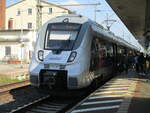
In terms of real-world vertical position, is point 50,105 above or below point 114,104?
below

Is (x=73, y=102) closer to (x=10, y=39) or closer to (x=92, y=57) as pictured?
(x=92, y=57)

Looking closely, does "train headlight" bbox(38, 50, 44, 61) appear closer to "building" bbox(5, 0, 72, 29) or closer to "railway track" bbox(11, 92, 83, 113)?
"railway track" bbox(11, 92, 83, 113)

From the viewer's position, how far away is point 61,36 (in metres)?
13.5

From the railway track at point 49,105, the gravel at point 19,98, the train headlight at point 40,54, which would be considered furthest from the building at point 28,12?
the train headlight at point 40,54

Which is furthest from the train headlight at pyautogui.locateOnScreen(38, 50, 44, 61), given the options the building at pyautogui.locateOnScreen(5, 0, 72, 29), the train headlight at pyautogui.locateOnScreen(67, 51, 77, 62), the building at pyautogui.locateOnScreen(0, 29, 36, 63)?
the building at pyautogui.locateOnScreen(5, 0, 72, 29)

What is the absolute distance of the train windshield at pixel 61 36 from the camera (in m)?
13.2

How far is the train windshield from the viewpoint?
13188mm

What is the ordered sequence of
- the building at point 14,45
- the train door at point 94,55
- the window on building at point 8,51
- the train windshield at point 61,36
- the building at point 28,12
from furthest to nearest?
the building at point 28,12 → the window on building at point 8,51 → the building at point 14,45 → the train door at point 94,55 → the train windshield at point 61,36

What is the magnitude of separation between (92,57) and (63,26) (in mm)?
1692

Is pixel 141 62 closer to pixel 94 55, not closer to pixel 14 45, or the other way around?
pixel 94 55

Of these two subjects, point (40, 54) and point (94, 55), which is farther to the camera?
point (94, 55)

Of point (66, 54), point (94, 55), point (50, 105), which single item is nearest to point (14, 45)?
point (94, 55)

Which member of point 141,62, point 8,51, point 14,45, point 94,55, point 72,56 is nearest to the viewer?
point 72,56

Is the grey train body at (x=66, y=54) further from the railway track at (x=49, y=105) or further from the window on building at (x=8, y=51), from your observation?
the window on building at (x=8, y=51)
